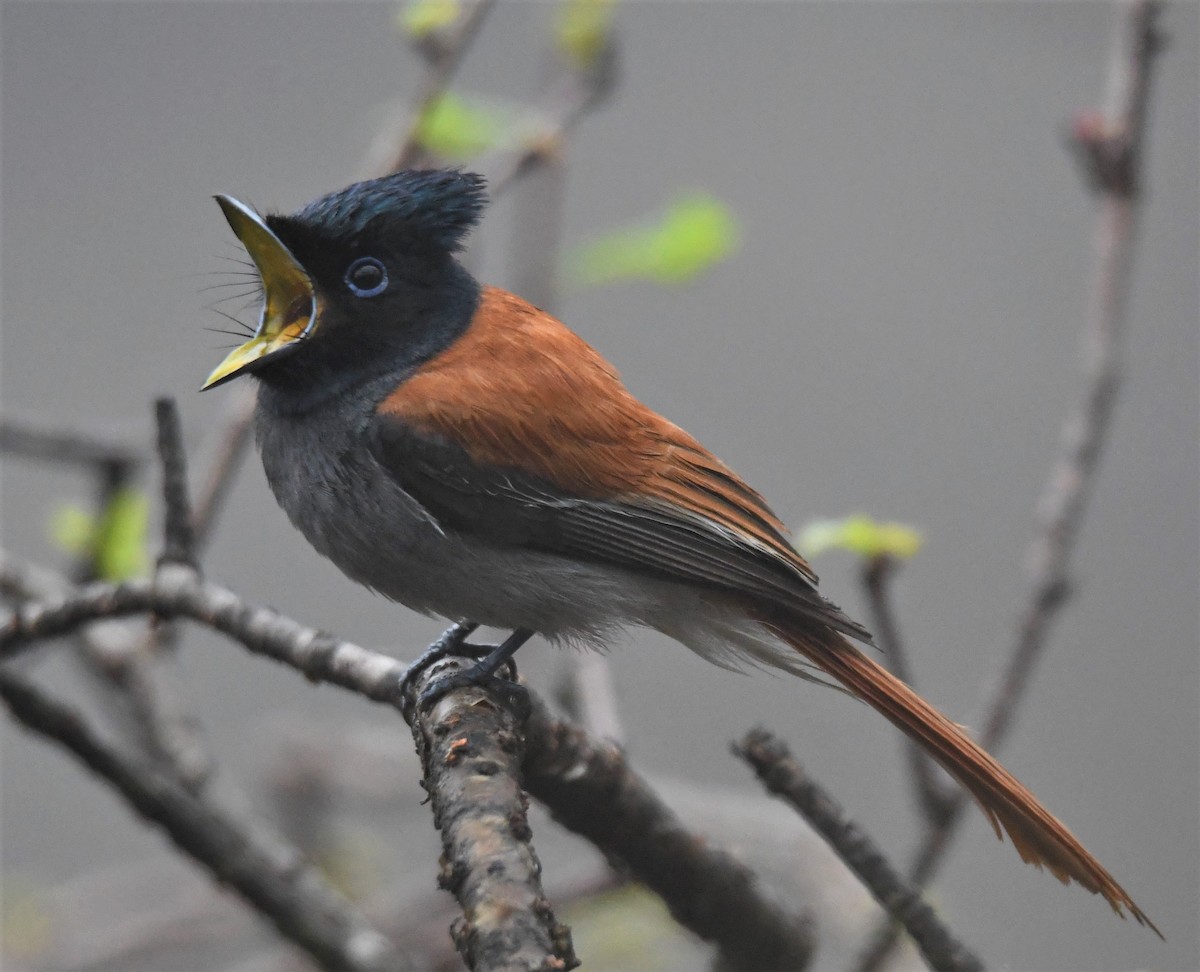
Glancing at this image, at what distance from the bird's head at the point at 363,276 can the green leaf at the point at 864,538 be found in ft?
2.50

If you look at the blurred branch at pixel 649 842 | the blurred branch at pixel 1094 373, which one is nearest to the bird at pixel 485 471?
the blurred branch at pixel 649 842

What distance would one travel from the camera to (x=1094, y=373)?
2.53m

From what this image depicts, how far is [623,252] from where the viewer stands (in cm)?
294

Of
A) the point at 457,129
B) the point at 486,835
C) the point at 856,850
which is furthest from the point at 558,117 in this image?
the point at 486,835

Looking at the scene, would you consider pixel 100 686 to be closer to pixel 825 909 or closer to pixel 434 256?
pixel 434 256

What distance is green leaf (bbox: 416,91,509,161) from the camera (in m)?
2.88

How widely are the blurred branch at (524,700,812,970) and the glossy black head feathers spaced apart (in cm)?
90

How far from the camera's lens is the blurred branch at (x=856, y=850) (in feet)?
5.43

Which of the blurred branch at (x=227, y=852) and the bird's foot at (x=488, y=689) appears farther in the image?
the blurred branch at (x=227, y=852)

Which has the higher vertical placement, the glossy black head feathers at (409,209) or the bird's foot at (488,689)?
the glossy black head feathers at (409,209)

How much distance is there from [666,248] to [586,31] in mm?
767

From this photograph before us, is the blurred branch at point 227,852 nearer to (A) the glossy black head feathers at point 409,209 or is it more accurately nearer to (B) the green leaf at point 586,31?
(A) the glossy black head feathers at point 409,209

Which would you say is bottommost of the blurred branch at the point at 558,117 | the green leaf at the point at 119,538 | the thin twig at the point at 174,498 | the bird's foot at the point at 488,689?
the bird's foot at the point at 488,689

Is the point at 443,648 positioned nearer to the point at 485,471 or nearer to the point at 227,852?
the point at 485,471
